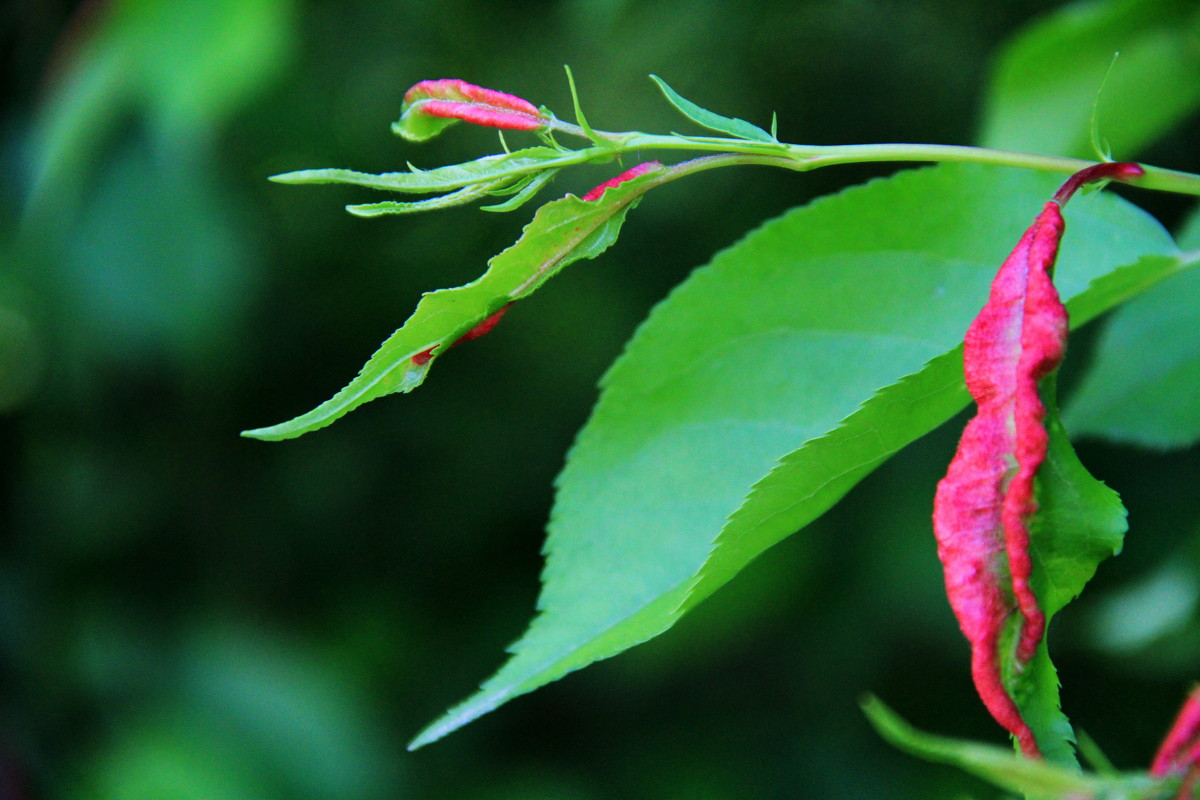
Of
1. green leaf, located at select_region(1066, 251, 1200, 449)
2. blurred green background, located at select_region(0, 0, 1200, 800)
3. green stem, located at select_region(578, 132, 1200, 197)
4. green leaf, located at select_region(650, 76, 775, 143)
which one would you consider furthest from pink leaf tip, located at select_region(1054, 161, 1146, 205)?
blurred green background, located at select_region(0, 0, 1200, 800)

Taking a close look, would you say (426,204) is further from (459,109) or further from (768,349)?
(768,349)

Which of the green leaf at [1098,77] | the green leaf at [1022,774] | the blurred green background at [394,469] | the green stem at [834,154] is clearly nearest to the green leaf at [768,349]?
the green stem at [834,154]

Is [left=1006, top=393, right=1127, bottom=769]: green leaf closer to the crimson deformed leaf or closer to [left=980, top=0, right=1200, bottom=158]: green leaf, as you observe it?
the crimson deformed leaf

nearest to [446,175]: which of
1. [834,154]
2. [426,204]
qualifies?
[426,204]

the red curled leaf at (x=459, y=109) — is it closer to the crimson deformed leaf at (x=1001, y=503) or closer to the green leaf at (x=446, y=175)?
the green leaf at (x=446, y=175)

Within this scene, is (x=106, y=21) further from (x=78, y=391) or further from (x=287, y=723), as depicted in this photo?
(x=287, y=723)
